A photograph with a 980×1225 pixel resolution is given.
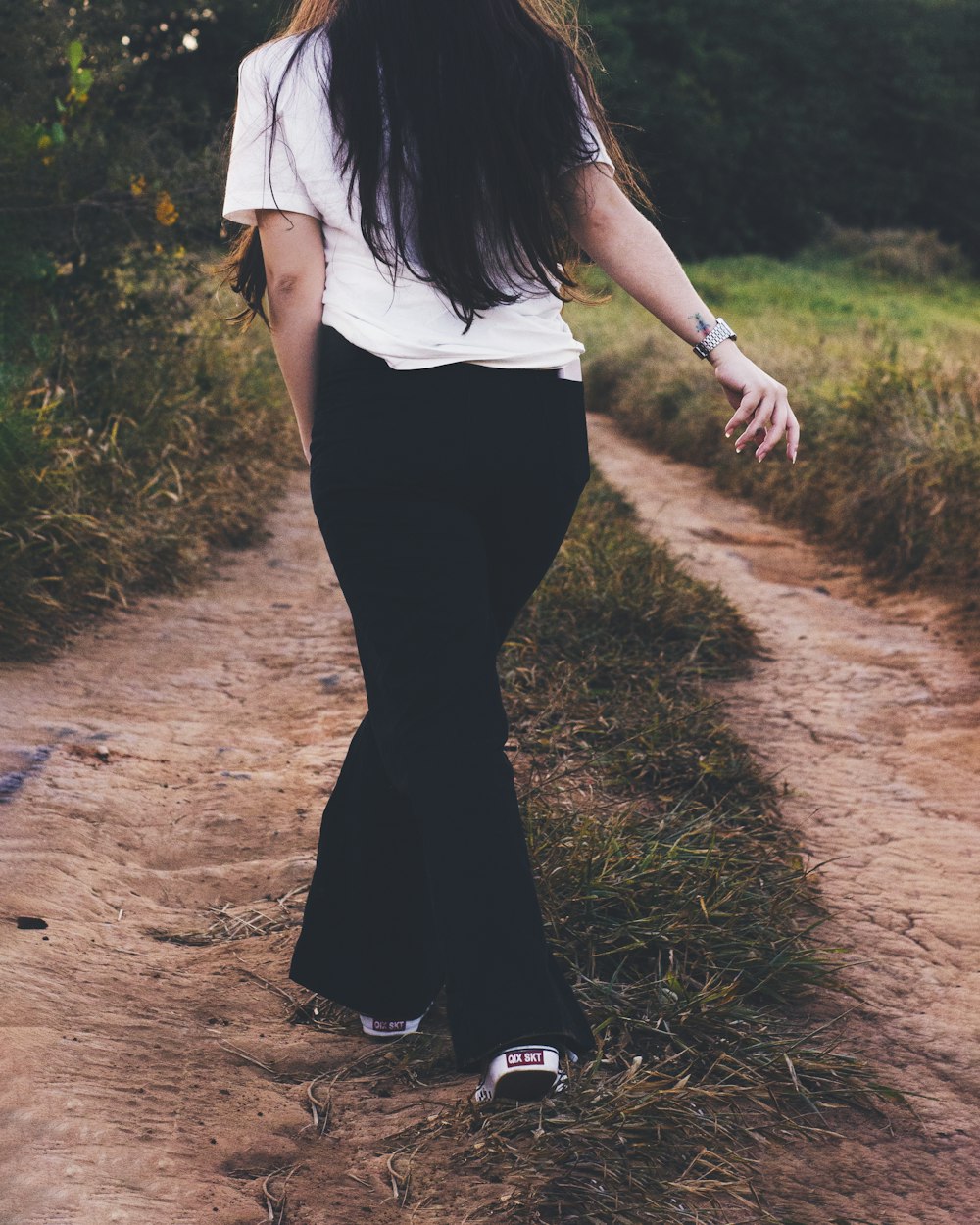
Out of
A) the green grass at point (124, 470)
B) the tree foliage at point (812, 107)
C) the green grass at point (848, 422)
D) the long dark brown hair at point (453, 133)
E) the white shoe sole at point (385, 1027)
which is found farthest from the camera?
the tree foliage at point (812, 107)

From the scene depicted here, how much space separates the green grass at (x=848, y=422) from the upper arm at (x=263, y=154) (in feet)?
13.9

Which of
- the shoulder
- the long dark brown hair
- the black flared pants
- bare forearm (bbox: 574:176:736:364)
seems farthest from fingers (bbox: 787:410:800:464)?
the shoulder

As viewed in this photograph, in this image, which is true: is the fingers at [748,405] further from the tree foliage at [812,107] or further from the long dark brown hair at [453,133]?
the tree foliage at [812,107]

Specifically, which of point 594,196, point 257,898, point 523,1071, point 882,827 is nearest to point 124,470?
point 257,898

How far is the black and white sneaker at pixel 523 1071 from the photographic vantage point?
52.6 inches

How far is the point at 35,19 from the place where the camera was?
15.1ft

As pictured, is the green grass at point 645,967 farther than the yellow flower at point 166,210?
No

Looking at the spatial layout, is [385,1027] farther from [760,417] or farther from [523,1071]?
[760,417]

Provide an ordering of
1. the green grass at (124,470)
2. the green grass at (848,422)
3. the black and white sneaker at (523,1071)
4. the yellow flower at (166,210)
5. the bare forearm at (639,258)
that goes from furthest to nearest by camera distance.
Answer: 1. the green grass at (848,422)
2. the yellow flower at (166,210)
3. the green grass at (124,470)
4. the bare forearm at (639,258)
5. the black and white sneaker at (523,1071)

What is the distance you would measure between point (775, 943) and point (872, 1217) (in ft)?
2.10

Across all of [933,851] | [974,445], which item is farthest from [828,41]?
[933,851]

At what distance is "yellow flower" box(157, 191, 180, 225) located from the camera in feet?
15.1

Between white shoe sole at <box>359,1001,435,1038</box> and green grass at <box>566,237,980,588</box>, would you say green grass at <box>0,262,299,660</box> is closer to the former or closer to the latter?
white shoe sole at <box>359,1001,435,1038</box>

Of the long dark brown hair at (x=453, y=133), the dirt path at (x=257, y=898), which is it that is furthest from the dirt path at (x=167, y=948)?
the long dark brown hair at (x=453, y=133)
